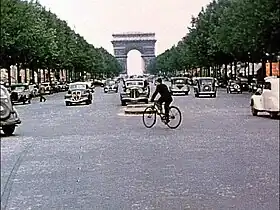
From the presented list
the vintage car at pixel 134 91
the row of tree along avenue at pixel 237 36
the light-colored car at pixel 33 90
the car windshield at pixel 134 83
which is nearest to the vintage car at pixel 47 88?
the vintage car at pixel 134 91

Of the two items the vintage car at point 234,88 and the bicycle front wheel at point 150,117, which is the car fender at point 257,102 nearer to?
the bicycle front wheel at point 150,117

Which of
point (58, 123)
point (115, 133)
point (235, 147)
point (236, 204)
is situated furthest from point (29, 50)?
point (236, 204)

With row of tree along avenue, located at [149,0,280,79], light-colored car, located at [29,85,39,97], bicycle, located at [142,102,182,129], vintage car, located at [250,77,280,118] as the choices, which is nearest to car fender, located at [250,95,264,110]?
vintage car, located at [250,77,280,118]

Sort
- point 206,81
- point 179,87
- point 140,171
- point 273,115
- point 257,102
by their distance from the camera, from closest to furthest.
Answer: point 140,171, point 273,115, point 257,102, point 206,81, point 179,87

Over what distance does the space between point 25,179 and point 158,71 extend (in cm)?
9633

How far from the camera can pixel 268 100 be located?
1585cm

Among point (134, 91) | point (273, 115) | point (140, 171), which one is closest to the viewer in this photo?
point (140, 171)

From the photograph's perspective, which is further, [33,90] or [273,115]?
[273,115]

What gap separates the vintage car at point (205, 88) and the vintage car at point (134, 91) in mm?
9168

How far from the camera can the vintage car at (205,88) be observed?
34.9 meters

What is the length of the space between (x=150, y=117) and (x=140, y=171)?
24.3ft

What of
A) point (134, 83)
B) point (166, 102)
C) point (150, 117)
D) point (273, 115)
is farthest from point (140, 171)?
point (134, 83)

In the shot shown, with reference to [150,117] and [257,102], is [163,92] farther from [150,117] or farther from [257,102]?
[257,102]

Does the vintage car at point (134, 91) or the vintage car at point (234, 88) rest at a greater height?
the vintage car at point (134, 91)
